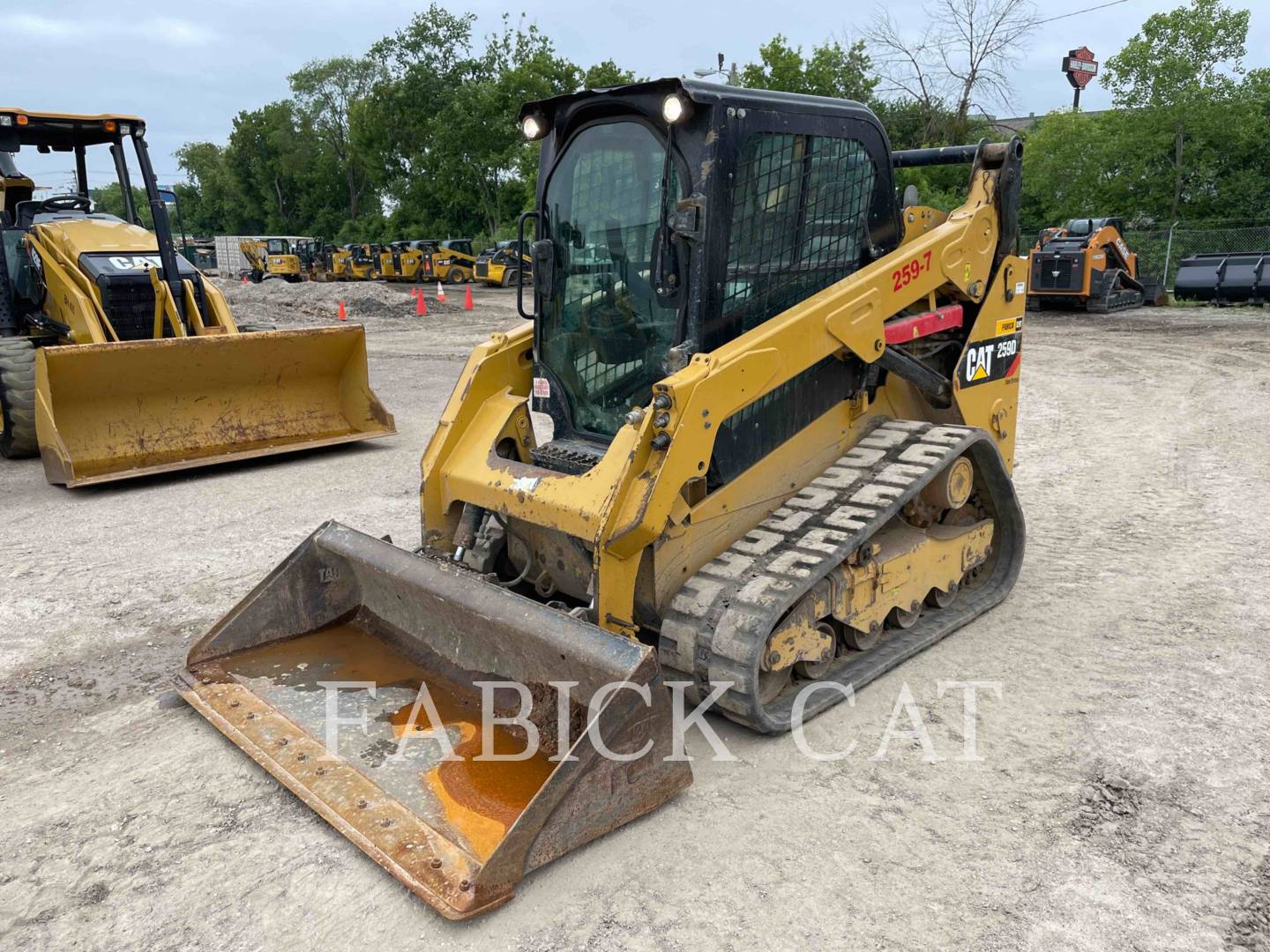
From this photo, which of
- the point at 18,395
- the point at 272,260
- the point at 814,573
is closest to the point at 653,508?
the point at 814,573

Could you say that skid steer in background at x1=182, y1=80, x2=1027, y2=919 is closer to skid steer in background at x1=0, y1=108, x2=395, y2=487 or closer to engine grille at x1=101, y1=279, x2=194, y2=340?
skid steer in background at x1=0, y1=108, x2=395, y2=487

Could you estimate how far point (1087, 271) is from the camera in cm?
1819

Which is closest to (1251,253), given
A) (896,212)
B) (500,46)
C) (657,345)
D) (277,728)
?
(896,212)

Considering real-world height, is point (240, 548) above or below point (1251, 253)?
below

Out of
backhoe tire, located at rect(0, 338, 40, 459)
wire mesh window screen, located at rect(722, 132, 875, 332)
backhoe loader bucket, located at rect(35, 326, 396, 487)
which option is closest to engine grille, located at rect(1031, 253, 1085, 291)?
backhoe loader bucket, located at rect(35, 326, 396, 487)

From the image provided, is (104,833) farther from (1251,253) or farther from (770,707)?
(1251,253)

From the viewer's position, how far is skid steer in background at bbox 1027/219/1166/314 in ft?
59.9

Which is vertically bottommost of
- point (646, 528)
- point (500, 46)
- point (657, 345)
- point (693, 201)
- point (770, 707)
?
point (770, 707)

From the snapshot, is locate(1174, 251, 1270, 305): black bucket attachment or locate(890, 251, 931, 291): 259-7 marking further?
locate(1174, 251, 1270, 305): black bucket attachment

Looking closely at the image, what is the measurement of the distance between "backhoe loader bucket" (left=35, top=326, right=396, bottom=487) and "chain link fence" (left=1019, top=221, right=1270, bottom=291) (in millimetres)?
16660

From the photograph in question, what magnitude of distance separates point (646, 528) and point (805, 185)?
65.4 inches

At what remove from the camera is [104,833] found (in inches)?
125

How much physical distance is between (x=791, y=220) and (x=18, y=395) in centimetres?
698

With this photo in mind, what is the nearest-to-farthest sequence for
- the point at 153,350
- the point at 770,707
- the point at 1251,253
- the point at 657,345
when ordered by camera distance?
the point at 770,707 → the point at 657,345 → the point at 153,350 → the point at 1251,253
